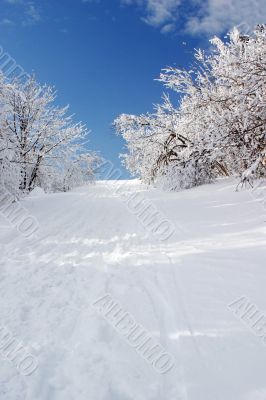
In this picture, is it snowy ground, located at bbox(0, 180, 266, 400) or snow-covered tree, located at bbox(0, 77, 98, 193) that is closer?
snowy ground, located at bbox(0, 180, 266, 400)

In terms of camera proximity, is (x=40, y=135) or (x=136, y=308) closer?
(x=136, y=308)

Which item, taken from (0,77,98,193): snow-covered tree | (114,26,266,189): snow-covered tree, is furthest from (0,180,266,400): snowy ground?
(0,77,98,193): snow-covered tree

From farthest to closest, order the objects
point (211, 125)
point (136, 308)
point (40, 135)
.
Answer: point (40, 135) → point (211, 125) → point (136, 308)

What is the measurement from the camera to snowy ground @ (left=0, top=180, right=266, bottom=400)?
9.63ft

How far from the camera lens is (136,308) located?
14.4 ft

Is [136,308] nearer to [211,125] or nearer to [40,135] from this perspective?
[211,125]

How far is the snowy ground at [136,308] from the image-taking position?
116 inches

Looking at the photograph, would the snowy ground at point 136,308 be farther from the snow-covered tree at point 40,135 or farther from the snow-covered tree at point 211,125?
the snow-covered tree at point 40,135

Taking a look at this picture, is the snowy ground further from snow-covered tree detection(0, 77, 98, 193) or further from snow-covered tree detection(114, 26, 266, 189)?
snow-covered tree detection(0, 77, 98, 193)

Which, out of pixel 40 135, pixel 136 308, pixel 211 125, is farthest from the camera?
pixel 40 135

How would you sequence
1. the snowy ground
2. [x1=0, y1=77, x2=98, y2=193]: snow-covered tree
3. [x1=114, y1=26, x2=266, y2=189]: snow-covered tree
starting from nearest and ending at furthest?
the snowy ground → [x1=114, y1=26, x2=266, y2=189]: snow-covered tree → [x1=0, y1=77, x2=98, y2=193]: snow-covered tree

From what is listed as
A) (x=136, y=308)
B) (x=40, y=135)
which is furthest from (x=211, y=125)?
(x=40, y=135)

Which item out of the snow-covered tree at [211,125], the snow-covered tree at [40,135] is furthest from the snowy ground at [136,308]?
the snow-covered tree at [40,135]

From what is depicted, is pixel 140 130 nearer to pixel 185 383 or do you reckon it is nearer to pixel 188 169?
pixel 188 169
